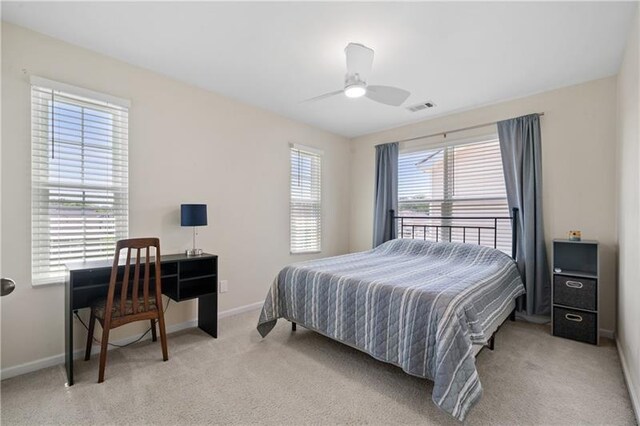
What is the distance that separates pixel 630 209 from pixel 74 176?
421 cm

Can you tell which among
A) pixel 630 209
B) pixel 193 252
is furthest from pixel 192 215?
pixel 630 209

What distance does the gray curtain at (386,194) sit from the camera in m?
4.54

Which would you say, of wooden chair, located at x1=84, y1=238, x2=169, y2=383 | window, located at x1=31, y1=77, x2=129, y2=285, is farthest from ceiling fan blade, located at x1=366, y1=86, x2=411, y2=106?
window, located at x1=31, y1=77, x2=129, y2=285

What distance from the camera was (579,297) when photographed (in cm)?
277

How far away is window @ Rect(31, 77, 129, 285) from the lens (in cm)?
229

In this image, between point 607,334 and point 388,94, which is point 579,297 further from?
point 388,94

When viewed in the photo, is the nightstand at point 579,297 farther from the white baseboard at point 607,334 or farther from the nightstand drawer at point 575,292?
the white baseboard at point 607,334

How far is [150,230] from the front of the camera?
2859 millimetres

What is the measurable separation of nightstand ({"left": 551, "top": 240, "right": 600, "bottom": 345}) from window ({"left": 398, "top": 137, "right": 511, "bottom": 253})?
0.68 meters

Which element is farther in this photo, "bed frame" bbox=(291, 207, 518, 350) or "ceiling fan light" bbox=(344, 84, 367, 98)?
"bed frame" bbox=(291, 207, 518, 350)

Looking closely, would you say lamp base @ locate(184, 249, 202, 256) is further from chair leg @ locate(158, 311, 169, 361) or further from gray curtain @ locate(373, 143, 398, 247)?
gray curtain @ locate(373, 143, 398, 247)

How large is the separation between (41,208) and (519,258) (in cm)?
450

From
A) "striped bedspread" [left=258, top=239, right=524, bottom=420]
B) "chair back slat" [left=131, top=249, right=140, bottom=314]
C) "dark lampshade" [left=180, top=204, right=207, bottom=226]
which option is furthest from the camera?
"dark lampshade" [left=180, top=204, right=207, bottom=226]

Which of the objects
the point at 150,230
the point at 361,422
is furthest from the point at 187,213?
the point at 361,422
